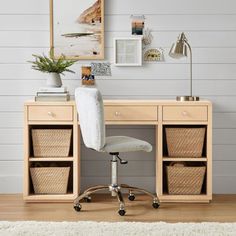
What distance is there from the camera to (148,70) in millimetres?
4930

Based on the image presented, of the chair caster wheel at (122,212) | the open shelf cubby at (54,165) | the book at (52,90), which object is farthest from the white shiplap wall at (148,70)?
the chair caster wheel at (122,212)

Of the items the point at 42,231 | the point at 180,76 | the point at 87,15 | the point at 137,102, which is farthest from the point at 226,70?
the point at 42,231

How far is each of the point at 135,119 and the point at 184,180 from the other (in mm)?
654

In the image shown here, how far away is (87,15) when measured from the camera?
4883mm

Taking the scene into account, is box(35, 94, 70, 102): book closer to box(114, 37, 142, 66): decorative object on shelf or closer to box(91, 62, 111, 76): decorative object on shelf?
box(91, 62, 111, 76): decorative object on shelf

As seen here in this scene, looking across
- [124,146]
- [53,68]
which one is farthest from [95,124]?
[53,68]

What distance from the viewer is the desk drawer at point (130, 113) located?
4.48m

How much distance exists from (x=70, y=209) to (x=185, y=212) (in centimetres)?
89

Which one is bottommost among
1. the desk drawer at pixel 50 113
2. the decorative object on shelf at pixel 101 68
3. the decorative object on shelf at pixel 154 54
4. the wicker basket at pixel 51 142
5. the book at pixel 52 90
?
the wicker basket at pixel 51 142

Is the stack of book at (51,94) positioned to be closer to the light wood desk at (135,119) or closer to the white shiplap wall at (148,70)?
the light wood desk at (135,119)

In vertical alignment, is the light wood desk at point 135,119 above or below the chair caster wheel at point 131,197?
above

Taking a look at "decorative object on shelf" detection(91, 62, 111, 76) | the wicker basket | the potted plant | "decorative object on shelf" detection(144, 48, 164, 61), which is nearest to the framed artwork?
"decorative object on shelf" detection(91, 62, 111, 76)

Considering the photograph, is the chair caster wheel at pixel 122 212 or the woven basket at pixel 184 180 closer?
the chair caster wheel at pixel 122 212

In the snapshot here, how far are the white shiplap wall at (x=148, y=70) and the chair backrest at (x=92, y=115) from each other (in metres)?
0.76
